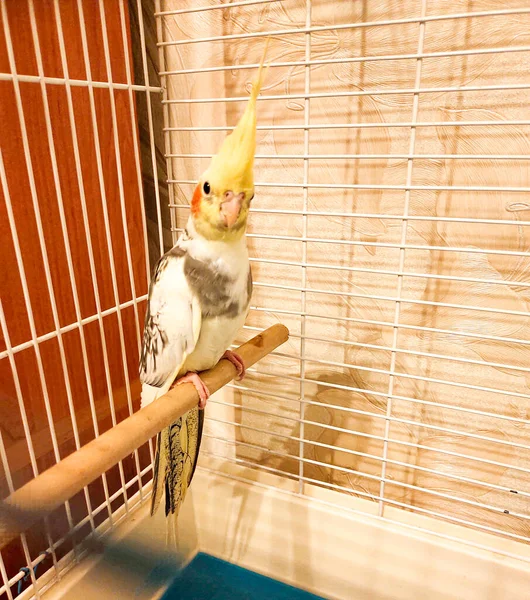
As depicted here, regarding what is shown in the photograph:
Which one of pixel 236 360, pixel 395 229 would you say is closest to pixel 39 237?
pixel 236 360

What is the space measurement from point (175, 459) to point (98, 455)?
0.95ft

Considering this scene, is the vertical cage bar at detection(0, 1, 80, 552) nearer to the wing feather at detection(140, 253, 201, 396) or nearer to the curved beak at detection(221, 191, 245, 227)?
the wing feather at detection(140, 253, 201, 396)

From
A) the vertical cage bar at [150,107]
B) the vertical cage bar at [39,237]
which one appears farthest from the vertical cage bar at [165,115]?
the vertical cage bar at [39,237]

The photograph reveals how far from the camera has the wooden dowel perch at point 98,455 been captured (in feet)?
1.18

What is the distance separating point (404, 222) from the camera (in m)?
0.66

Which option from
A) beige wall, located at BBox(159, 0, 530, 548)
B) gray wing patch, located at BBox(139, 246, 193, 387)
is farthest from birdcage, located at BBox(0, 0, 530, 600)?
gray wing patch, located at BBox(139, 246, 193, 387)

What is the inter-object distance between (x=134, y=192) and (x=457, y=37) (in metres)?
0.56

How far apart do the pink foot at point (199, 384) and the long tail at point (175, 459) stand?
0.11 metres

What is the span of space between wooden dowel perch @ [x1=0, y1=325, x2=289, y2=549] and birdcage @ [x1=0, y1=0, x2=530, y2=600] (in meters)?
0.16

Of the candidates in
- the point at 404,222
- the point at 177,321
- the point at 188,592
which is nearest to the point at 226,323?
the point at 177,321

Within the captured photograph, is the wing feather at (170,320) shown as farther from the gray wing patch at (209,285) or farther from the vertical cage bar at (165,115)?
the vertical cage bar at (165,115)

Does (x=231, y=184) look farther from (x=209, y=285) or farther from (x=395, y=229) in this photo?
(x=395, y=229)

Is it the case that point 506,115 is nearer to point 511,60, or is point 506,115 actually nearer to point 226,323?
point 511,60

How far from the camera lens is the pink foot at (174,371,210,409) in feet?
2.05
